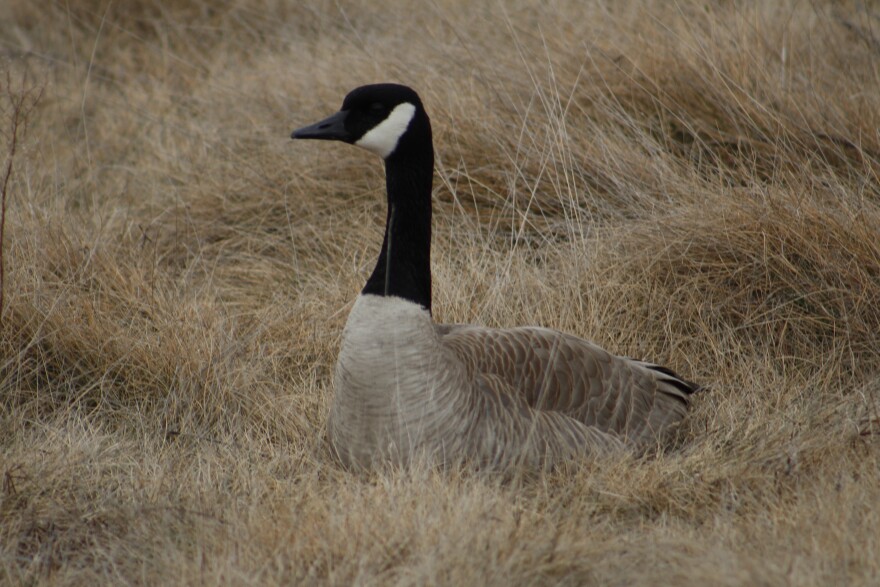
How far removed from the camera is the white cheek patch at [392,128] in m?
3.88

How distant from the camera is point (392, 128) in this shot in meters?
3.88

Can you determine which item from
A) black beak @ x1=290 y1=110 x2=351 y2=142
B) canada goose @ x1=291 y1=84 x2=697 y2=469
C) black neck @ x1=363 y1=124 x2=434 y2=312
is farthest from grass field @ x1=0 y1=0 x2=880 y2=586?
black beak @ x1=290 y1=110 x2=351 y2=142

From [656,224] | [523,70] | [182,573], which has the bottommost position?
[182,573]

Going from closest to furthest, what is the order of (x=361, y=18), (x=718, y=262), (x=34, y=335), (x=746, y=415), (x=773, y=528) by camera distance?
1. (x=773, y=528)
2. (x=746, y=415)
3. (x=34, y=335)
4. (x=718, y=262)
5. (x=361, y=18)

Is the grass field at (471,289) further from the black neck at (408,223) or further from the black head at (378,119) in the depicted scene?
the black head at (378,119)

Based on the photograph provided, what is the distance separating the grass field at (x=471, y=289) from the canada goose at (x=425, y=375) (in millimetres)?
152

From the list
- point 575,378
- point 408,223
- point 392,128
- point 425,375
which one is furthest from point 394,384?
point 392,128

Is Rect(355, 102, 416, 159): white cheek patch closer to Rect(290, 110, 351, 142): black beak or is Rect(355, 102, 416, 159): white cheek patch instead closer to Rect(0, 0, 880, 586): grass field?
Rect(290, 110, 351, 142): black beak

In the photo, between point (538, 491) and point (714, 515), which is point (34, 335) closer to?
point (538, 491)

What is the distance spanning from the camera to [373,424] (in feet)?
12.3

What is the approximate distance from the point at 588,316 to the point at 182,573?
93.1 inches

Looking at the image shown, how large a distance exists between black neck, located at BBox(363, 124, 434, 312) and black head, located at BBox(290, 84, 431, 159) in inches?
1.3

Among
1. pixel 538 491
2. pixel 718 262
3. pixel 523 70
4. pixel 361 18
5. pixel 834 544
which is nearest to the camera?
pixel 834 544

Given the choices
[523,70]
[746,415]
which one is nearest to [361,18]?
[523,70]
